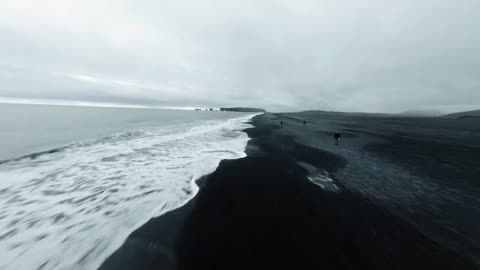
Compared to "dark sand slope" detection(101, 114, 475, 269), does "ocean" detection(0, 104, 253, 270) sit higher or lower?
lower

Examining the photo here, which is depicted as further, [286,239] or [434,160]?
[434,160]

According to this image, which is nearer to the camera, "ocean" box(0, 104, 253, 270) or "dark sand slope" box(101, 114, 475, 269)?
"dark sand slope" box(101, 114, 475, 269)

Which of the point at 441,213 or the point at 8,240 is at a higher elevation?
the point at 441,213

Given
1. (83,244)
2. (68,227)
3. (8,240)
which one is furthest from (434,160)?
(8,240)

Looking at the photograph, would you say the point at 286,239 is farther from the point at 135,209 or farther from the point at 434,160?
the point at 434,160

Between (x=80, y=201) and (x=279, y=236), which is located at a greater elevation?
(x=279, y=236)

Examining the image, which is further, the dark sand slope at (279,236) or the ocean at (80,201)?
the ocean at (80,201)

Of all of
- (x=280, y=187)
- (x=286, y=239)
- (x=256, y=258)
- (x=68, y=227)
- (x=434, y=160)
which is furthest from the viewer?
(x=434, y=160)

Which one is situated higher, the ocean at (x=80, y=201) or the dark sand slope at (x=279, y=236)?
the dark sand slope at (x=279, y=236)
